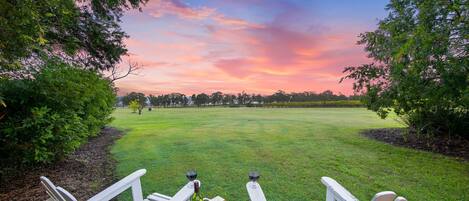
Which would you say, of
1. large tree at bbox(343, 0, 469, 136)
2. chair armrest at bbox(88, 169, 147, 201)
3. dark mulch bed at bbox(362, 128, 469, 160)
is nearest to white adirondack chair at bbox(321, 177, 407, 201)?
chair armrest at bbox(88, 169, 147, 201)

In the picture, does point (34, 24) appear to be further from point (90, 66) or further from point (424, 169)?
point (424, 169)

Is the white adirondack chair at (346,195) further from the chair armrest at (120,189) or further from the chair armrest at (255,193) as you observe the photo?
the chair armrest at (120,189)

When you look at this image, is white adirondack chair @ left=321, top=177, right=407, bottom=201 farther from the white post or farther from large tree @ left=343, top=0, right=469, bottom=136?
large tree @ left=343, top=0, right=469, bottom=136

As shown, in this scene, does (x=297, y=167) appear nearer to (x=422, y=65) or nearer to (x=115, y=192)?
(x=422, y=65)

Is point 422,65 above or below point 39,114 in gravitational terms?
above

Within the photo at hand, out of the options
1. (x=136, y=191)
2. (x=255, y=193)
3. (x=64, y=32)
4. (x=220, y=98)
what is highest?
(x=64, y=32)

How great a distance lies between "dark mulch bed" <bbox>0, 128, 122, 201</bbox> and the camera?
4172 mm

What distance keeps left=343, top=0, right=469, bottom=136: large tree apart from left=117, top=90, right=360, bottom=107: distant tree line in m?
34.0

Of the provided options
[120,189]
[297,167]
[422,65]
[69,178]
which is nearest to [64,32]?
[69,178]

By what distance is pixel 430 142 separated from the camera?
8141 mm

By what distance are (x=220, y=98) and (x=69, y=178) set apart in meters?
54.8

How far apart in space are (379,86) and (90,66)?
9570 millimetres

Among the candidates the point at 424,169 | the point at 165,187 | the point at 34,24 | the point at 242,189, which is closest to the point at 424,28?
the point at 424,169

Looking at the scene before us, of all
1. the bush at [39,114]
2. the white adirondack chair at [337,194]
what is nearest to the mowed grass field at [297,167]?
the white adirondack chair at [337,194]
